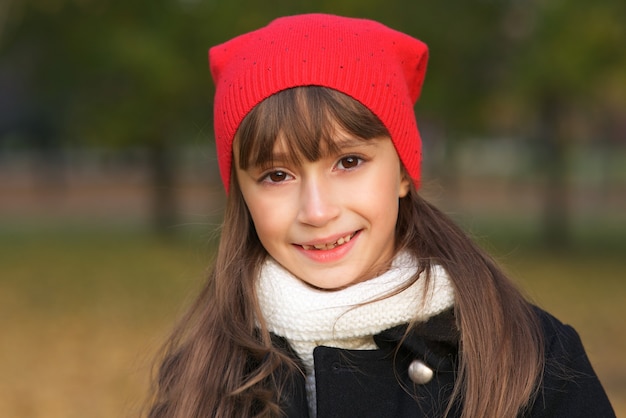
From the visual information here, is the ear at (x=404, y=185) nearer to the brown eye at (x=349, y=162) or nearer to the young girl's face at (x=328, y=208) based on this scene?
the young girl's face at (x=328, y=208)

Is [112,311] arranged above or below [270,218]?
below

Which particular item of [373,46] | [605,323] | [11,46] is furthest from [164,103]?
[373,46]

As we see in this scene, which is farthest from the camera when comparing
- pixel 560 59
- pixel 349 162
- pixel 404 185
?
pixel 560 59

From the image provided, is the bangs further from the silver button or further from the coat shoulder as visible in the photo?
the coat shoulder

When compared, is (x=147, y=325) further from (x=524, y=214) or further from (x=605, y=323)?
(x=524, y=214)

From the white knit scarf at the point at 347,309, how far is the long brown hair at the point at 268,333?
0.13ft

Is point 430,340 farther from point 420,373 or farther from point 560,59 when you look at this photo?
point 560,59

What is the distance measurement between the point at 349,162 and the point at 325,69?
0.24m

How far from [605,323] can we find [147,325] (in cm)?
434

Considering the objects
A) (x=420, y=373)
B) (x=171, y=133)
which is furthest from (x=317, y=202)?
(x=171, y=133)

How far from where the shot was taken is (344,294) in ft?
6.56

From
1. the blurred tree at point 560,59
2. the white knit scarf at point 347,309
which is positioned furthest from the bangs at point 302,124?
the blurred tree at point 560,59

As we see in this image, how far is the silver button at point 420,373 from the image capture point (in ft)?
6.42

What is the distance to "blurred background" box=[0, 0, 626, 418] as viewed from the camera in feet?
22.2
